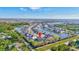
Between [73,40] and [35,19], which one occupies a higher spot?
[35,19]

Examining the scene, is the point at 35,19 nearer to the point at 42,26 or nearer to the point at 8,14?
the point at 42,26

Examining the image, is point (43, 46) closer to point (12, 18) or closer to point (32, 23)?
point (32, 23)

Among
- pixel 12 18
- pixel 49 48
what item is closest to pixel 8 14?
pixel 12 18

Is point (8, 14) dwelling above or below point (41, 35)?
above
